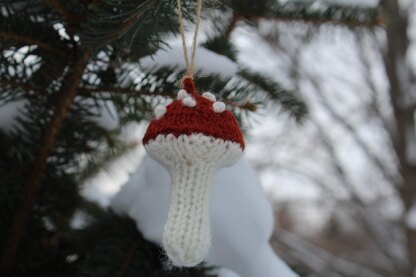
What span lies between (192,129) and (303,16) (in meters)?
0.35

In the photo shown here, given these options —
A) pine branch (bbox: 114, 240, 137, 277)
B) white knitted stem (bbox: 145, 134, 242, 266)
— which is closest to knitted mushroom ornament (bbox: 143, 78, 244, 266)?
white knitted stem (bbox: 145, 134, 242, 266)

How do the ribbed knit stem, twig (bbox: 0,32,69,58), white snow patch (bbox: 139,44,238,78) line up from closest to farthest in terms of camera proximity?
the ribbed knit stem
twig (bbox: 0,32,69,58)
white snow patch (bbox: 139,44,238,78)

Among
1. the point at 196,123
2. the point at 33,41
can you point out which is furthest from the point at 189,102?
the point at 33,41

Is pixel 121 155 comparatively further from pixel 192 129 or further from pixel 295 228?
pixel 295 228

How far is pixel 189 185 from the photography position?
1.19 feet

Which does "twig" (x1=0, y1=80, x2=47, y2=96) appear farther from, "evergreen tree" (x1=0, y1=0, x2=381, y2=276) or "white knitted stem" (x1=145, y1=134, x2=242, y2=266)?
"white knitted stem" (x1=145, y1=134, x2=242, y2=266)

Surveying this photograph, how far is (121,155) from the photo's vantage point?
945 millimetres

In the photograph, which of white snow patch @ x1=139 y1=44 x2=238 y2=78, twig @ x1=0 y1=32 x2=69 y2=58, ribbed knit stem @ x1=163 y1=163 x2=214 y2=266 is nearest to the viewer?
ribbed knit stem @ x1=163 y1=163 x2=214 y2=266

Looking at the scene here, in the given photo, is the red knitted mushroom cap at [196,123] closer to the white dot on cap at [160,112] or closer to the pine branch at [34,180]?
the white dot on cap at [160,112]

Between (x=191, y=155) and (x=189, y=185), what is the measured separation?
3cm

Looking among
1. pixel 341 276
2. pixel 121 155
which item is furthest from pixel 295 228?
pixel 121 155

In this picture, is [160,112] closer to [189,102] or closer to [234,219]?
[189,102]

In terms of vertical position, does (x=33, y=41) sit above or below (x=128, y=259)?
above

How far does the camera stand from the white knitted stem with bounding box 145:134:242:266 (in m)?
0.34
